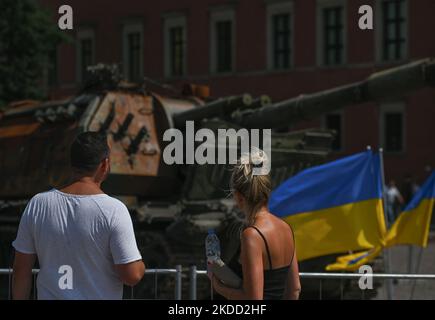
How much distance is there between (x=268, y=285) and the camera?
4605 mm

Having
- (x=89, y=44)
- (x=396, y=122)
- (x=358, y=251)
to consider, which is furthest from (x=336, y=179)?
(x=89, y=44)

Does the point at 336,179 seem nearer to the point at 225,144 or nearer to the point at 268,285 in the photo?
the point at 225,144

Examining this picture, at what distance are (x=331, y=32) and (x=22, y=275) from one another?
1234 inches

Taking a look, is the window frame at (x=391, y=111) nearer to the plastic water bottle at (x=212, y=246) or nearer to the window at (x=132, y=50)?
the window at (x=132, y=50)

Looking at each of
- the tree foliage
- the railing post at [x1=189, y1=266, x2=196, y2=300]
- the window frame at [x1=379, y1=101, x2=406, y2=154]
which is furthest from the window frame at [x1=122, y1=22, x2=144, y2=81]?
the railing post at [x1=189, y1=266, x2=196, y2=300]

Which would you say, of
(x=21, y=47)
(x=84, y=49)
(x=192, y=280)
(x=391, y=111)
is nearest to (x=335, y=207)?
(x=192, y=280)

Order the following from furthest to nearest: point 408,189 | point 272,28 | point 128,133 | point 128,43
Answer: point 128,43
point 272,28
point 408,189
point 128,133

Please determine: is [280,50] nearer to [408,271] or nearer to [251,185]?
[408,271]

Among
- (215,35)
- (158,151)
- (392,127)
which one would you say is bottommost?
(392,127)

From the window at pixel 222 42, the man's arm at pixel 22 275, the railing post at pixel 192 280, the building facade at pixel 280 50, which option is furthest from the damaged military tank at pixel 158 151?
the window at pixel 222 42

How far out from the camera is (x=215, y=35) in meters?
38.8

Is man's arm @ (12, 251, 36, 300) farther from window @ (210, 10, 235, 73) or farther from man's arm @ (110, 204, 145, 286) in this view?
window @ (210, 10, 235, 73)

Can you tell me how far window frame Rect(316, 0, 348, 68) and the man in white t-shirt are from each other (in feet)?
100

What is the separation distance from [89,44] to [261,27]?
8640 mm
